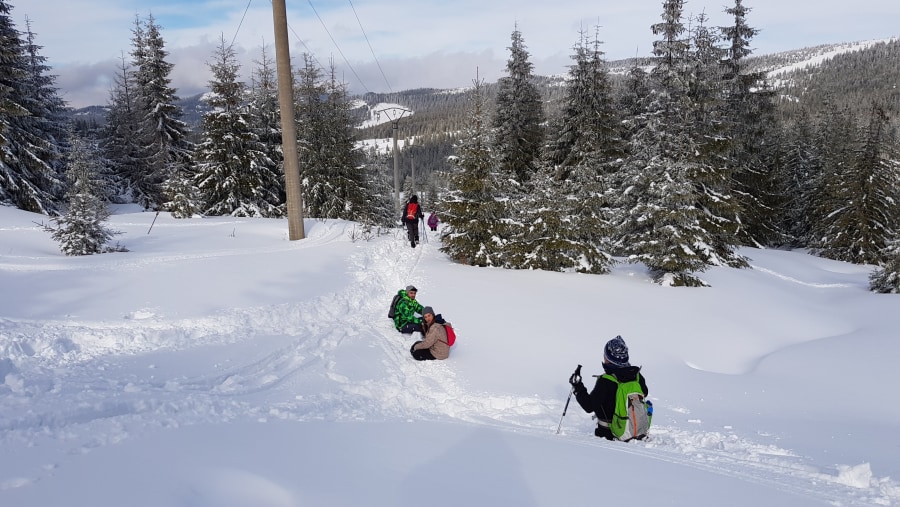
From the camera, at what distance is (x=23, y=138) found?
20906 millimetres

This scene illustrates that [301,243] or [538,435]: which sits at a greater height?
[301,243]

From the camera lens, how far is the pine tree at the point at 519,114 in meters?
26.1

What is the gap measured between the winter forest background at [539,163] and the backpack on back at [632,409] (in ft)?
30.6

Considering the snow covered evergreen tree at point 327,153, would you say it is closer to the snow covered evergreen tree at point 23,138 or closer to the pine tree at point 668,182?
the snow covered evergreen tree at point 23,138

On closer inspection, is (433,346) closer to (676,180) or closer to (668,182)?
(668,182)

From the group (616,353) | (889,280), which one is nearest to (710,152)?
(889,280)

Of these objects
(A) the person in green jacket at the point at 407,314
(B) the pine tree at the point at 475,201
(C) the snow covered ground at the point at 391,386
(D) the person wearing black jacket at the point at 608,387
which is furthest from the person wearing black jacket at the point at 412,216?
(D) the person wearing black jacket at the point at 608,387

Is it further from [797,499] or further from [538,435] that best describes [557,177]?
[797,499]

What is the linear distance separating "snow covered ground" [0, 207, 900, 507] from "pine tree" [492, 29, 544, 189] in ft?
45.7

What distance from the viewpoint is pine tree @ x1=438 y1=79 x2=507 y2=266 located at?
14.2m

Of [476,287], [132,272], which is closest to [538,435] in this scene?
[476,287]

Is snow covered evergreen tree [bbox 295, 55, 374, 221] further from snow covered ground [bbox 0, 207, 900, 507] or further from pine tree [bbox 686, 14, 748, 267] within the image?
pine tree [bbox 686, 14, 748, 267]

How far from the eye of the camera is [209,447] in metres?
3.74

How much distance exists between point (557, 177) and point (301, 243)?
864 cm
